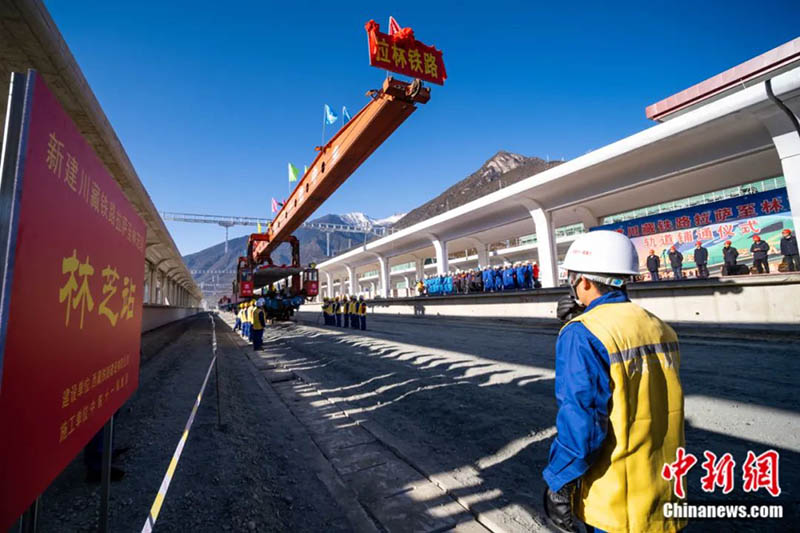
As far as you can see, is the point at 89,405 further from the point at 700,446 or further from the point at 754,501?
the point at 700,446

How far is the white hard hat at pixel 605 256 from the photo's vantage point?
1.72m

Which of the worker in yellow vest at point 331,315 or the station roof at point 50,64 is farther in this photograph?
the worker in yellow vest at point 331,315

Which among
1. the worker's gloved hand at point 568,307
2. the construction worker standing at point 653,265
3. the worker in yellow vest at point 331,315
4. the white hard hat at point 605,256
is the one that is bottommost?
the worker in yellow vest at point 331,315

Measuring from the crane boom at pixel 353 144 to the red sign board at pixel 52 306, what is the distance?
6.30m

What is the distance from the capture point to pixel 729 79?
18.6 metres

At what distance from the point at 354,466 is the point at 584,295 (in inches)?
114

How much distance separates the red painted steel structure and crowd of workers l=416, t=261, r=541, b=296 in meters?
12.7

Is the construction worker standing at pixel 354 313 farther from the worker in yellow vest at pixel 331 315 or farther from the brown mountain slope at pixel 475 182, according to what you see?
the brown mountain slope at pixel 475 182

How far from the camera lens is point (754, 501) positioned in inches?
107

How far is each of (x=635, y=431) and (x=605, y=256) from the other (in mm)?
794

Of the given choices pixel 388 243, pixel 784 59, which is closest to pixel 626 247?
pixel 784 59

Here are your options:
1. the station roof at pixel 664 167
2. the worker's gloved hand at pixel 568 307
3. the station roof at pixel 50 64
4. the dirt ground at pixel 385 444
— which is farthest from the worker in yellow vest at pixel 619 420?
the station roof at pixel 664 167

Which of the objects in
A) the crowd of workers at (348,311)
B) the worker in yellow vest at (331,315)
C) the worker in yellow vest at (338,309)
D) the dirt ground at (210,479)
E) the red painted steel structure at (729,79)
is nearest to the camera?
the dirt ground at (210,479)

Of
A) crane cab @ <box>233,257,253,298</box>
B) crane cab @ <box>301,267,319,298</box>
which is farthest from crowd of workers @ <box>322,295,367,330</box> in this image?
crane cab @ <box>233,257,253,298</box>
